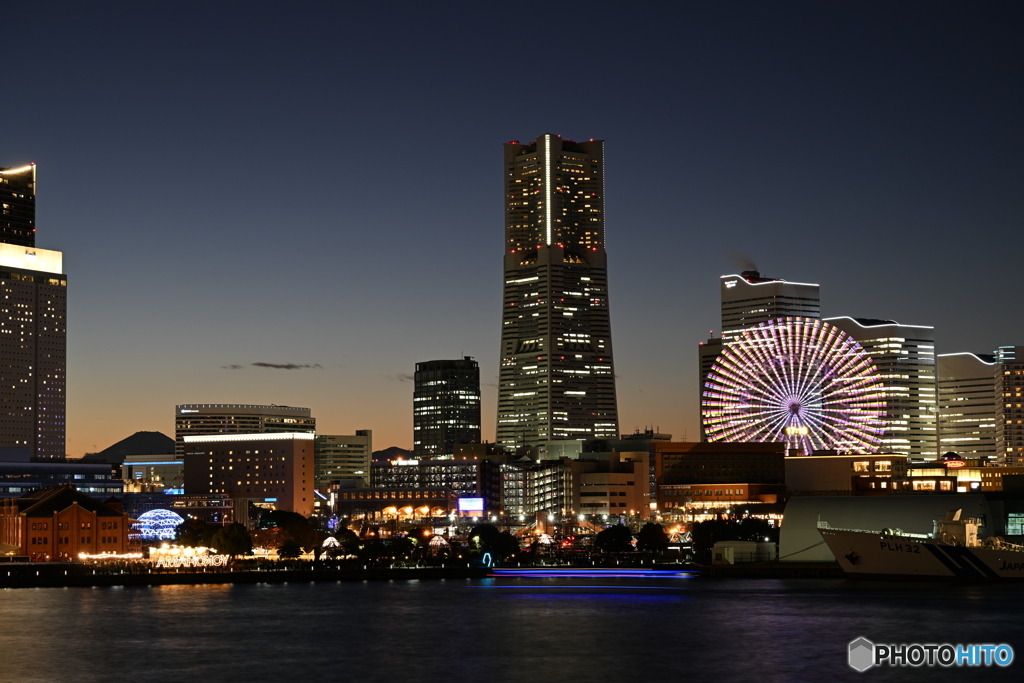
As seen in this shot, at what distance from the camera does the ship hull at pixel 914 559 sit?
378 ft

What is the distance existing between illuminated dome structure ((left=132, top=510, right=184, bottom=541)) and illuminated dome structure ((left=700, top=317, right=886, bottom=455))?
74.5 meters

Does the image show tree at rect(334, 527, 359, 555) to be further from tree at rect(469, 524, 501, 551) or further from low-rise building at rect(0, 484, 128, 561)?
low-rise building at rect(0, 484, 128, 561)

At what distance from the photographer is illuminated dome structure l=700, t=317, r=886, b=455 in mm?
184875

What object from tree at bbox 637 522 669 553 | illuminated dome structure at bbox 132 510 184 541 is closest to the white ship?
tree at bbox 637 522 669 553

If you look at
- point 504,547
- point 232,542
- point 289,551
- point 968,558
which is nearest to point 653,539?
point 504,547

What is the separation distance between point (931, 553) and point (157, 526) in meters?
91.8

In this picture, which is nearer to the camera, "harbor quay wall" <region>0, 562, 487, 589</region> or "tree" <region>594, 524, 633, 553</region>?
"harbor quay wall" <region>0, 562, 487, 589</region>

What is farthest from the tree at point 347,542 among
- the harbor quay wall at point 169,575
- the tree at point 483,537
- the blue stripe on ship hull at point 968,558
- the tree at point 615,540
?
the blue stripe on ship hull at point 968,558

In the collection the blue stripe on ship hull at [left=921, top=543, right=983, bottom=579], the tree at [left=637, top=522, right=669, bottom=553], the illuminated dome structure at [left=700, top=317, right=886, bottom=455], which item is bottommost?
the tree at [left=637, top=522, right=669, bottom=553]

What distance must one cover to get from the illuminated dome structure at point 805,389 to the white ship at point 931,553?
61395 mm

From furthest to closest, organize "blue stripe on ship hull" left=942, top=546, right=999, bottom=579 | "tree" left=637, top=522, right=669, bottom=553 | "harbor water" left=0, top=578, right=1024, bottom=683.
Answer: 1. "tree" left=637, top=522, right=669, bottom=553
2. "blue stripe on ship hull" left=942, top=546, right=999, bottom=579
3. "harbor water" left=0, top=578, right=1024, bottom=683

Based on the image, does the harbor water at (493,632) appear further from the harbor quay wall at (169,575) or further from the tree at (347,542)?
the tree at (347,542)

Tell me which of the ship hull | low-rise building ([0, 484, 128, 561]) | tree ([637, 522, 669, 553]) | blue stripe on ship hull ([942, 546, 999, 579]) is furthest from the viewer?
tree ([637, 522, 669, 553])

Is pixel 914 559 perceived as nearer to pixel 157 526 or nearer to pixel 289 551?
pixel 289 551
